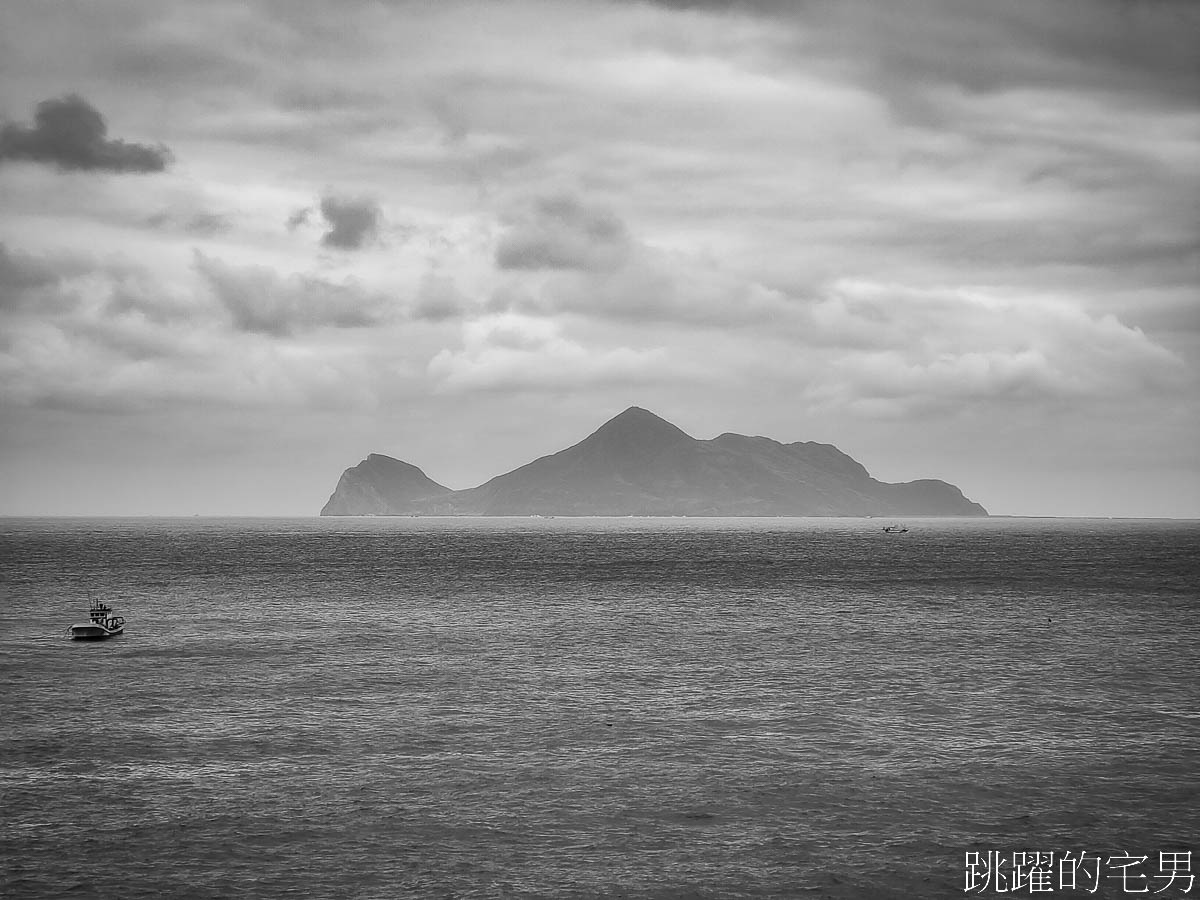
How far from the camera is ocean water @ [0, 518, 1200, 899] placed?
34656mm

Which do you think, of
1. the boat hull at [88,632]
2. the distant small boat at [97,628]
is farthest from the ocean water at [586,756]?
the boat hull at [88,632]

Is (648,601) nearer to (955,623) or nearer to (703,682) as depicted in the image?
(955,623)

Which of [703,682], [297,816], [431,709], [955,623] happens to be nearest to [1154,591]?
[955,623]

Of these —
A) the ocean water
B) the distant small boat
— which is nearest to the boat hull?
the distant small boat

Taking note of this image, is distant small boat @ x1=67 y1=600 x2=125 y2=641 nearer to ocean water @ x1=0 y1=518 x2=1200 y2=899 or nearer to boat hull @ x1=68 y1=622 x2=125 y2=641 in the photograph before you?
boat hull @ x1=68 y1=622 x2=125 y2=641

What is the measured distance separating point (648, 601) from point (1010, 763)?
81579 mm

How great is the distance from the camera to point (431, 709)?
59.2 meters

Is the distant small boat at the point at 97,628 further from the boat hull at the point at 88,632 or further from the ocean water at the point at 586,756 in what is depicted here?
the ocean water at the point at 586,756

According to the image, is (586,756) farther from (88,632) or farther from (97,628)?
(88,632)

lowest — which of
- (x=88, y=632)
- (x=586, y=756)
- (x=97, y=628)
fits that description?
→ (x=586, y=756)

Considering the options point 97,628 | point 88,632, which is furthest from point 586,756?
point 88,632

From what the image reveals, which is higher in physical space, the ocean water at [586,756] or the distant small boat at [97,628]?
the distant small boat at [97,628]

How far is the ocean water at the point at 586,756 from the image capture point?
34.7m

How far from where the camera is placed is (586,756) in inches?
1898
